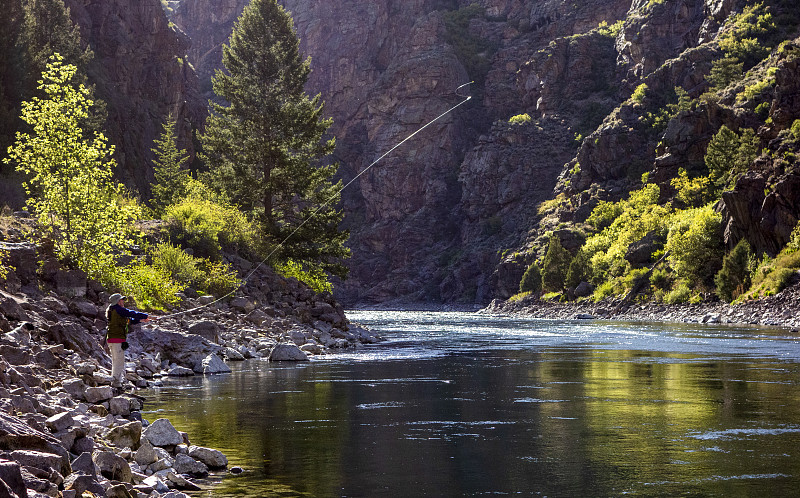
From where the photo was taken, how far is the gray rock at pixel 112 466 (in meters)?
8.73

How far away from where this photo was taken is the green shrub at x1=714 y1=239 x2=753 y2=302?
64.9 m

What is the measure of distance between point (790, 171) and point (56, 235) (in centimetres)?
5581

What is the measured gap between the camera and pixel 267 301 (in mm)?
38500

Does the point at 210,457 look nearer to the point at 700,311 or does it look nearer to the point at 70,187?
the point at 70,187

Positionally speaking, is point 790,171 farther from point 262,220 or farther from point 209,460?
point 209,460

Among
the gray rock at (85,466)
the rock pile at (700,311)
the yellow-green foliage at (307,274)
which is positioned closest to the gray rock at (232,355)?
the yellow-green foliage at (307,274)

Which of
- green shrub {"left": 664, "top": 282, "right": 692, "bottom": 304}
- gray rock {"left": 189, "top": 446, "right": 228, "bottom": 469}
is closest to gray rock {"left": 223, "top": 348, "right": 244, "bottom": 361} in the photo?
gray rock {"left": 189, "top": 446, "right": 228, "bottom": 469}

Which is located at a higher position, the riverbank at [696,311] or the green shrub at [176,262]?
the green shrub at [176,262]

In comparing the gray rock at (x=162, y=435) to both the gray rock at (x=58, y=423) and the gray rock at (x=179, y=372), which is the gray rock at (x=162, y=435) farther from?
the gray rock at (x=179, y=372)

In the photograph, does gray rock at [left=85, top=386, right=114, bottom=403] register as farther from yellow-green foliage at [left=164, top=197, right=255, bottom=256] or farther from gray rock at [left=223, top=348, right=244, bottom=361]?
yellow-green foliage at [left=164, top=197, right=255, bottom=256]

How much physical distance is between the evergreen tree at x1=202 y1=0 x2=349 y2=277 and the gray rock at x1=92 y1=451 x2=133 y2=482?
117ft

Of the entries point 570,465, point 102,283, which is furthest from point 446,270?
point 570,465

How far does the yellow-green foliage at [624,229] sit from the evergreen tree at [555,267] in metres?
3.90

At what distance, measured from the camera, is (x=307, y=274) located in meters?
47.5
